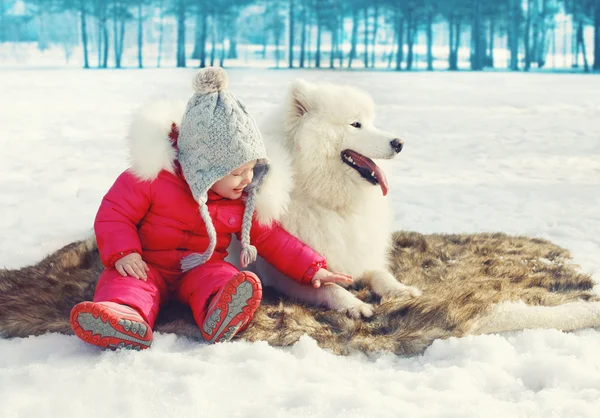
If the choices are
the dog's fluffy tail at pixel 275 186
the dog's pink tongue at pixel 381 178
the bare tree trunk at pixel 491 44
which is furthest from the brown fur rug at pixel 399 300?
the bare tree trunk at pixel 491 44

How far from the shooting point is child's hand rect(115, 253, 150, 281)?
245cm

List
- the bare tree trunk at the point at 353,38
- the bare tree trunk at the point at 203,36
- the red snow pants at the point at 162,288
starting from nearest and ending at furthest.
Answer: the red snow pants at the point at 162,288 → the bare tree trunk at the point at 203,36 → the bare tree trunk at the point at 353,38

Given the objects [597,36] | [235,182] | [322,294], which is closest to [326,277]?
[322,294]

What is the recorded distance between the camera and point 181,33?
A: 31.5m

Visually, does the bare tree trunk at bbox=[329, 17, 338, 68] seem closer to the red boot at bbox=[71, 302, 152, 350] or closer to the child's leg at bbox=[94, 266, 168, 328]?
the child's leg at bbox=[94, 266, 168, 328]

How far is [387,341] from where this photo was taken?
2.38 m

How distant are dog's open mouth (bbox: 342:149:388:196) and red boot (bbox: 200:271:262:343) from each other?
0.79 meters

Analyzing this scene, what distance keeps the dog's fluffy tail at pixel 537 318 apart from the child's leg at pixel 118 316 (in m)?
1.22

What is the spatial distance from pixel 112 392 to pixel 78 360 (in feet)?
0.98

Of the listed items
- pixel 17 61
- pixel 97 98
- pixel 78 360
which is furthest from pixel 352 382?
pixel 17 61

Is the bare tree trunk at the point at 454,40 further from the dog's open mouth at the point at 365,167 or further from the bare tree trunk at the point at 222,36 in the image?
the dog's open mouth at the point at 365,167

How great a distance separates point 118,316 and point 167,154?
2.26 ft

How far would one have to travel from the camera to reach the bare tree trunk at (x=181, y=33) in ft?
99.7

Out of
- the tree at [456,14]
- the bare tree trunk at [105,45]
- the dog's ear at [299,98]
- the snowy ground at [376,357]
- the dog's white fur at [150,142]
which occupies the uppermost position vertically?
the tree at [456,14]
